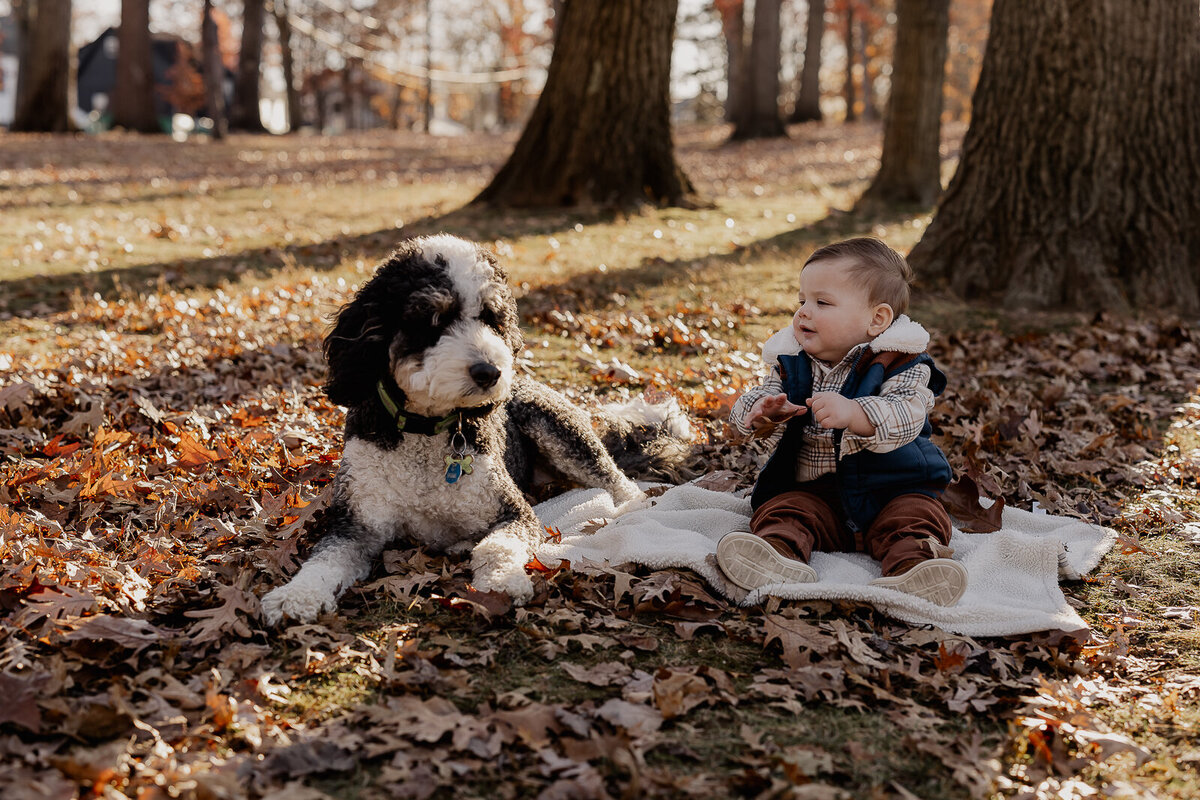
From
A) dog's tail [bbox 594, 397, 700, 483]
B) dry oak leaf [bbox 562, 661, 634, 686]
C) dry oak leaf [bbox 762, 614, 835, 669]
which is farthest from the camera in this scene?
dog's tail [bbox 594, 397, 700, 483]


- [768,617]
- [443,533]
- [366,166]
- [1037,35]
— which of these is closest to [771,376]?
[768,617]

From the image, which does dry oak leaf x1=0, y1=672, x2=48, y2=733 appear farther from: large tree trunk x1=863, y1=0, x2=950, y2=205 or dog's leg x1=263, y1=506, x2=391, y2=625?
large tree trunk x1=863, y1=0, x2=950, y2=205

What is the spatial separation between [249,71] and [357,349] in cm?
3266

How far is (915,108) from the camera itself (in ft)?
47.6

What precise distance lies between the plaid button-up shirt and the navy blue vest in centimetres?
3

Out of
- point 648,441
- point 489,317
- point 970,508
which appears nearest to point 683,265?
point 648,441

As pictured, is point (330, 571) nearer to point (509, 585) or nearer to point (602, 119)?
Result: point (509, 585)

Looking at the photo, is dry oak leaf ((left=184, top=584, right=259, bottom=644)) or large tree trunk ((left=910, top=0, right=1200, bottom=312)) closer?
dry oak leaf ((left=184, top=584, right=259, bottom=644))

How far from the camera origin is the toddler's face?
13.8 ft

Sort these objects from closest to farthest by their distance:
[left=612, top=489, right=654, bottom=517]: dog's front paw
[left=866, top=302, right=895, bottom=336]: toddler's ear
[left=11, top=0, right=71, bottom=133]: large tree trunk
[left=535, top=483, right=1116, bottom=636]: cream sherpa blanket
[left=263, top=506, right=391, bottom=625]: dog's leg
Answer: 1. [left=263, top=506, right=391, bottom=625]: dog's leg
2. [left=535, top=483, right=1116, bottom=636]: cream sherpa blanket
3. [left=866, top=302, right=895, bottom=336]: toddler's ear
4. [left=612, top=489, right=654, bottom=517]: dog's front paw
5. [left=11, top=0, right=71, bottom=133]: large tree trunk

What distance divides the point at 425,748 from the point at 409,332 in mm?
1600

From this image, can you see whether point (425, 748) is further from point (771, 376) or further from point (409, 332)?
point (771, 376)

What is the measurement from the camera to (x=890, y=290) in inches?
167

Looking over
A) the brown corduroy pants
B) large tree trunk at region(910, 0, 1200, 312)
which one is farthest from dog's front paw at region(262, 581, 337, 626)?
large tree trunk at region(910, 0, 1200, 312)
